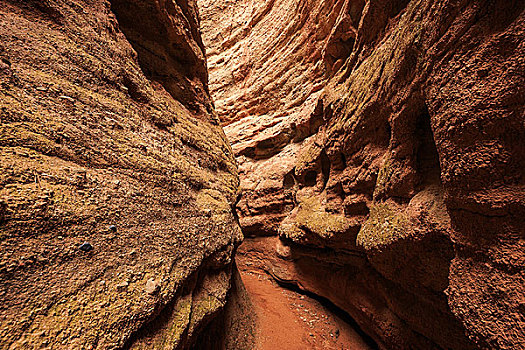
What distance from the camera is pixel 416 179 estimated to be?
232 cm

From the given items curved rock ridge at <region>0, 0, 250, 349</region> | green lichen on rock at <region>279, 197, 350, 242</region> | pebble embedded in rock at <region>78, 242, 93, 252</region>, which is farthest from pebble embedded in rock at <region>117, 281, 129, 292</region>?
green lichen on rock at <region>279, 197, 350, 242</region>

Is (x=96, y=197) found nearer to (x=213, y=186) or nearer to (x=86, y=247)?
(x=86, y=247)

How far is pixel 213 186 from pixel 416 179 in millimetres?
2818

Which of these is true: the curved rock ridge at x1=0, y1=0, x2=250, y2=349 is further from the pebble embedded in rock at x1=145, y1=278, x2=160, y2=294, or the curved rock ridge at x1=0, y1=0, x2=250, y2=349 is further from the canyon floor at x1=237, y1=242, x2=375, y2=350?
the canyon floor at x1=237, y1=242, x2=375, y2=350

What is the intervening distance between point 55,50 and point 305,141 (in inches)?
242

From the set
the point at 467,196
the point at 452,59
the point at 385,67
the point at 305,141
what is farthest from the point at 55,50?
the point at 305,141

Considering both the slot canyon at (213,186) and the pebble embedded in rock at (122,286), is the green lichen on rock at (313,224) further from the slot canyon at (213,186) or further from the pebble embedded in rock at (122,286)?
the pebble embedded in rock at (122,286)

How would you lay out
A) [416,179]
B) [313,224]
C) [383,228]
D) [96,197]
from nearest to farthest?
[96,197] → [416,179] → [383,228] → [313,224]

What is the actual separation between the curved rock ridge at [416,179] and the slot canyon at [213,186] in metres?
0.02

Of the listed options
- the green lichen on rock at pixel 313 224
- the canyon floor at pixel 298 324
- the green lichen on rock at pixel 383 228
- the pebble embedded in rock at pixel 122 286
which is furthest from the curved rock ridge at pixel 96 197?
the green lichen on rock at pixel 313 224

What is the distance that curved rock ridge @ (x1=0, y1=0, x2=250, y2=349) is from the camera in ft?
3.23

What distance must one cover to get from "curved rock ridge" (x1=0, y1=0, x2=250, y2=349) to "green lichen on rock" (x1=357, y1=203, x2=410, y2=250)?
212cm

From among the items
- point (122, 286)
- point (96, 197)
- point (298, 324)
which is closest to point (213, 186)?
point (96, 197)

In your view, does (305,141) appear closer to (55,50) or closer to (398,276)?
(398,276)
